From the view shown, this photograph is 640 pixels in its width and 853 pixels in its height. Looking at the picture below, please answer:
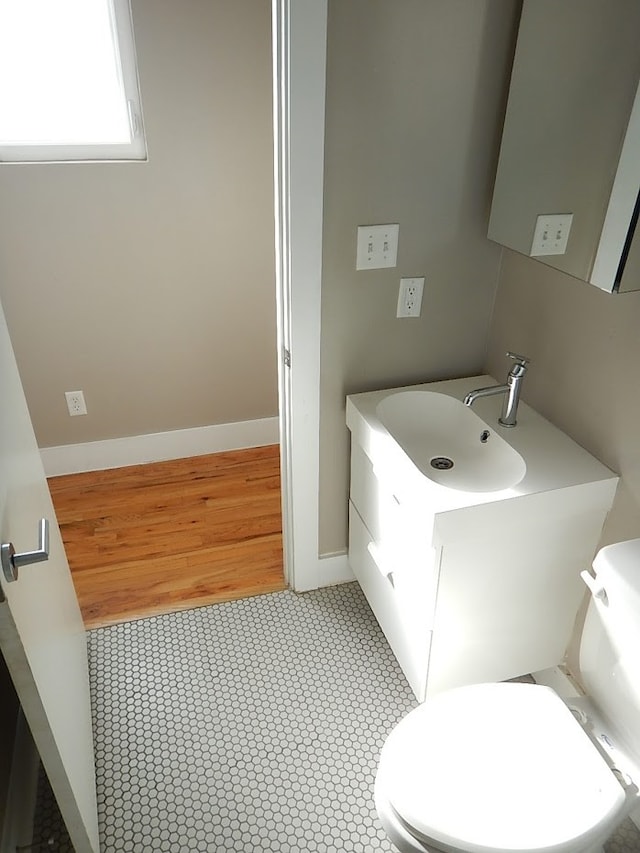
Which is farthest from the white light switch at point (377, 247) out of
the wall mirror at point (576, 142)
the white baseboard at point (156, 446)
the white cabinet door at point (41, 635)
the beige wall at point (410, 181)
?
the white baseboard at point (156, 446)

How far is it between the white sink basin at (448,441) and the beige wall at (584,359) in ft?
0.60

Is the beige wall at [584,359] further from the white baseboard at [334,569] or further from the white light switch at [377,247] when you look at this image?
the white baseboard at [334,569]

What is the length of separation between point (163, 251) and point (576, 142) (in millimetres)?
1524

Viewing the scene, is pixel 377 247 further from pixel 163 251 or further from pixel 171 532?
pixel 171 532

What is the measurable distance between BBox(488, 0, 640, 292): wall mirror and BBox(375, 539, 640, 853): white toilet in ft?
2.04

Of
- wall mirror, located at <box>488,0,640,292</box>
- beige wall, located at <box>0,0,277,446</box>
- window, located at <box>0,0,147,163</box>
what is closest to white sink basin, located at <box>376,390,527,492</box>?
wall mirror, located at <box>488,0,640,292</box>

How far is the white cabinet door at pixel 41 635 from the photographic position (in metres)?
1.06

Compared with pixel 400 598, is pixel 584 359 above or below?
above

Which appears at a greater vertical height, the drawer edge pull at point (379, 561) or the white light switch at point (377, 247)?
the white light switch at point (377, 247)

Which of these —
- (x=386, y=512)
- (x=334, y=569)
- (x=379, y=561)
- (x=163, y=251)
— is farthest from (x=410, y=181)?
(x=334, y=569)

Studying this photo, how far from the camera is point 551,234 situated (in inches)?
59.0

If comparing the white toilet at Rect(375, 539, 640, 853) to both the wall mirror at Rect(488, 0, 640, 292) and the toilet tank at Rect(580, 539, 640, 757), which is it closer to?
the toilet tank at Rect(580, 539, 640, 757)

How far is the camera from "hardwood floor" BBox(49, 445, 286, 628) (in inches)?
86.2

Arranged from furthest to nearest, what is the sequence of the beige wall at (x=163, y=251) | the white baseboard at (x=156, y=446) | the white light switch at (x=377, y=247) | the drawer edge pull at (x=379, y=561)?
1. the white baseboard at (x=156, y=446)
2. the beige wall at (x=163, y=251)
3. the drawer edge pull at (x=379, y=561)
4. the white light switch at (x=377, y=247)
